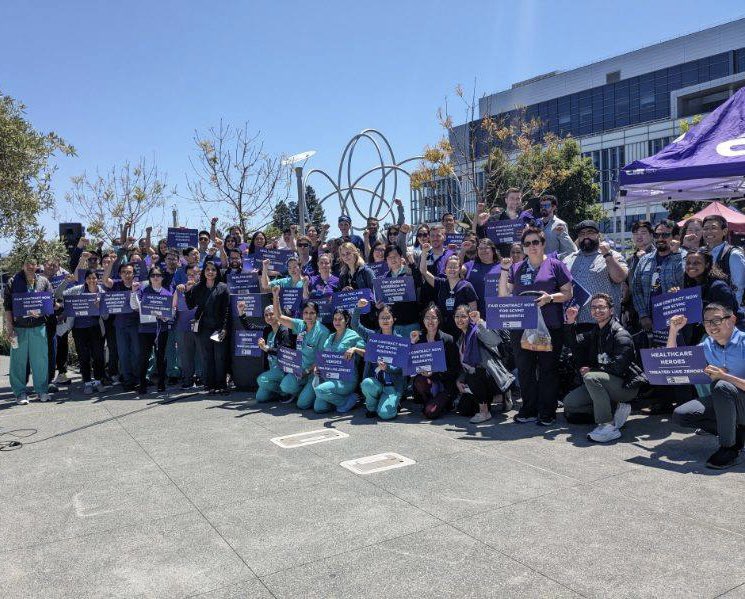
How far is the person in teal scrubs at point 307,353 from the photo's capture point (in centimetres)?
845

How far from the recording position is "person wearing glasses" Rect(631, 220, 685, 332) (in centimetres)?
708

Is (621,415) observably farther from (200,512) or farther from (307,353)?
(200,512)

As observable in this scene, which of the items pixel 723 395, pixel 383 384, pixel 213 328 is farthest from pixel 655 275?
pixel 213 328

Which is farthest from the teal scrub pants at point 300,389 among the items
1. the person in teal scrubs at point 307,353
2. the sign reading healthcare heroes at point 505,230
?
Answer: the sign reading healthcare heroes at point 505,230

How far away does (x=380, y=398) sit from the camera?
782cm

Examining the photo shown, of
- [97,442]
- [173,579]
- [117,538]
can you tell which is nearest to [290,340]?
[97,442]

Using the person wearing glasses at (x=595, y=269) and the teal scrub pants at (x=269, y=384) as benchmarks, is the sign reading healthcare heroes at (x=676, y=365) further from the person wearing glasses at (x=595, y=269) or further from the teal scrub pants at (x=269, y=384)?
the teal scrub pants at (x=269, y=384)

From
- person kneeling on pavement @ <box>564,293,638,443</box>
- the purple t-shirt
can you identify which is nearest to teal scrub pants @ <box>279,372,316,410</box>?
the purple t-shirt

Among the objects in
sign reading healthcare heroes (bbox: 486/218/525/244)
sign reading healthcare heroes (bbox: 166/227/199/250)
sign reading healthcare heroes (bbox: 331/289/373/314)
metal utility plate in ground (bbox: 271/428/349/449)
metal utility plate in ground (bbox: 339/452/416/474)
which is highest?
sign reading healthcare heroes (bbox: 166/227/199/250)

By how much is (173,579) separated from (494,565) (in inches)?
74.2

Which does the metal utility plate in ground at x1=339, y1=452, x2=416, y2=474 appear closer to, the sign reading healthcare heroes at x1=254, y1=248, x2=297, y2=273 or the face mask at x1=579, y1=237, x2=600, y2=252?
the face mask at x1=579, y1=237, x2=600, y2=252

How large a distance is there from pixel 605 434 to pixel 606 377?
0.59m

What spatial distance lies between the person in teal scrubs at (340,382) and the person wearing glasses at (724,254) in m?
4.22

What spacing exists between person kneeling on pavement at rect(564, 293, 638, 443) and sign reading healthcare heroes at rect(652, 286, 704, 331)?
0.38m
